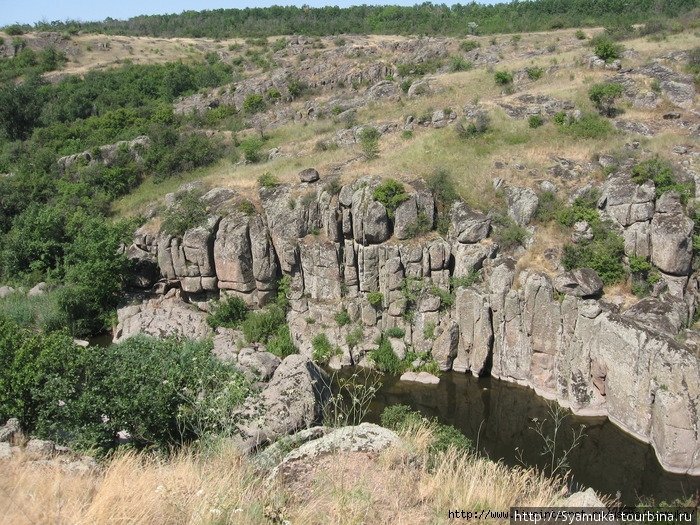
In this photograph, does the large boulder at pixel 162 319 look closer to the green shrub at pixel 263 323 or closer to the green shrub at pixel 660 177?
the green shrub at pixel 263 323

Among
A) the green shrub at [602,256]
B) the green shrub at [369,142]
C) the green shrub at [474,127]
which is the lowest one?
the green shrub at [602,256]

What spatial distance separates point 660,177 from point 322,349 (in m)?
16.5

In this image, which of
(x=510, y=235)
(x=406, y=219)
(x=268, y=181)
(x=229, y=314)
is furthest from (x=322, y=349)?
(x=510, y=235)

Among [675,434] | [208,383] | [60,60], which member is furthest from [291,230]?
[60,60]

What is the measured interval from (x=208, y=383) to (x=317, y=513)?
787 cm

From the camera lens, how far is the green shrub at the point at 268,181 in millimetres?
29156

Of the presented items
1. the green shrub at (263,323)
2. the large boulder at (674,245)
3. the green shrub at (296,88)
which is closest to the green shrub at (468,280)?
the large boulder at (674,245)

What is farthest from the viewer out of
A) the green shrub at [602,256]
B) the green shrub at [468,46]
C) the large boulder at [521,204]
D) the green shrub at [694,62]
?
the green shrub at [468,46]

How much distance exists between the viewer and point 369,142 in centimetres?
3238

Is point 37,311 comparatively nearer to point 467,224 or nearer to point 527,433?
point 467,224

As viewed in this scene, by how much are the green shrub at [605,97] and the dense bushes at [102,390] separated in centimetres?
2783

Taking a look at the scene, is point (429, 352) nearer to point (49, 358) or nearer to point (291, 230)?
point (291, 230)

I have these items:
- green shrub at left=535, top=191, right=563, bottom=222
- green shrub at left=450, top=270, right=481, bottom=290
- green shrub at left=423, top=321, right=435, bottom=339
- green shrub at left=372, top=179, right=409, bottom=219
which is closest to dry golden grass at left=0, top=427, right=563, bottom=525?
green shrub at left=423, top=321, right=435, bottom=339

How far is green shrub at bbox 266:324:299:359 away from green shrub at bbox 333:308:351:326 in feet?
7.69
